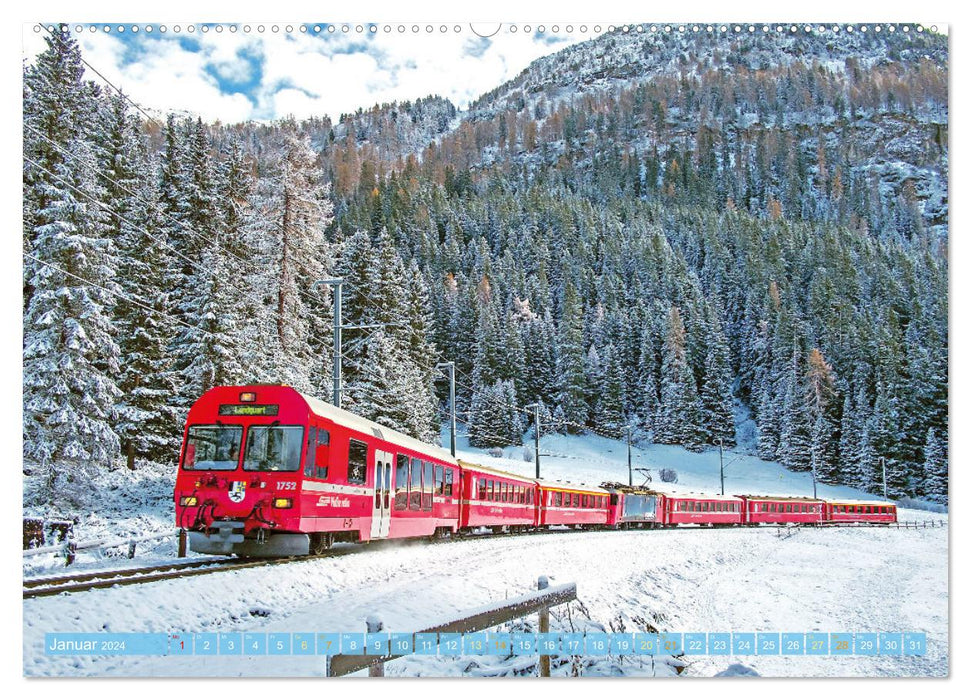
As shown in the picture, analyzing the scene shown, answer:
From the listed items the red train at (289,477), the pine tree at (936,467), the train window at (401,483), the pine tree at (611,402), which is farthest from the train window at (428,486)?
the pine tree at (611,402)

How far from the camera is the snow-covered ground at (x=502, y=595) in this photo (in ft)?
20.4

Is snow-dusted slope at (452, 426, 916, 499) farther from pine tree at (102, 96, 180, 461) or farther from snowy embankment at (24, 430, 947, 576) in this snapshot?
pine tree at (102, 96, 180, 461)

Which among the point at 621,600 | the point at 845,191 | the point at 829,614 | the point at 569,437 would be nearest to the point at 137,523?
the point at 621,600

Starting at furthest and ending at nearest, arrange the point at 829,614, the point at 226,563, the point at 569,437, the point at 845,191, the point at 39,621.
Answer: the point at 845,191, the point at 569,437, the point at 226,563, the point at 829,614, the point at 39,621

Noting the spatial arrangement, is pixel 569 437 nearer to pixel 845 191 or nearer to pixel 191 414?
pixel 845 191

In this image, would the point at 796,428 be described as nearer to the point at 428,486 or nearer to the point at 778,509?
the point at 778,509

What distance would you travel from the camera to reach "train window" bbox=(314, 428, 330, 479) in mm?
11805

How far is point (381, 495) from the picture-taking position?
571 inches

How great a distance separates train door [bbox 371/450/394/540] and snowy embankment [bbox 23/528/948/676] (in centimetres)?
48

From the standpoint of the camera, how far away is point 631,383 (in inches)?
3398

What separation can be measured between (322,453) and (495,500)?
1229 centimetres

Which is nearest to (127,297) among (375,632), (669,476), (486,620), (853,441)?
(486,620)

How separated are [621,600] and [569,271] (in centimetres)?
11834

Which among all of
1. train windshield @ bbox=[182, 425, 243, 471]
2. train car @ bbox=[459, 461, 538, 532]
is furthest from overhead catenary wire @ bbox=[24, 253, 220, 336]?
train car @ bbox=[459, 461, 538, 532]
